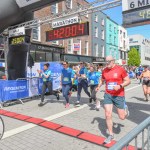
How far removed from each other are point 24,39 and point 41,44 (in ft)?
36.5

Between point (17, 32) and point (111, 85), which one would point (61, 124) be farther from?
point (17, 32)

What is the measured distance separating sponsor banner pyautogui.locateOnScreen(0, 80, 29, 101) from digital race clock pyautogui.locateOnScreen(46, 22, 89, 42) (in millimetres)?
2561

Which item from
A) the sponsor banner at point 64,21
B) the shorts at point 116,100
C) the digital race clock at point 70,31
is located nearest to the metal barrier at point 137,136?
the shorts at point 116,100

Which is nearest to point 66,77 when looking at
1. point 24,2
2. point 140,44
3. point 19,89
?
point 19,89

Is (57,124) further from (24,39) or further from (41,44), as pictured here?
(41,44)

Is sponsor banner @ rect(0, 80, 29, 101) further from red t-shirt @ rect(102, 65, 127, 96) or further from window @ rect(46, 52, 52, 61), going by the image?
window @ rect(46, 52, 52, 61)

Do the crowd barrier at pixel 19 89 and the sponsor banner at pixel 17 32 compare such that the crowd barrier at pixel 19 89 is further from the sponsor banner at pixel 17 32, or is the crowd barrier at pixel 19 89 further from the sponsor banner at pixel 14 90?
the sponsor banner at pixel 17 32

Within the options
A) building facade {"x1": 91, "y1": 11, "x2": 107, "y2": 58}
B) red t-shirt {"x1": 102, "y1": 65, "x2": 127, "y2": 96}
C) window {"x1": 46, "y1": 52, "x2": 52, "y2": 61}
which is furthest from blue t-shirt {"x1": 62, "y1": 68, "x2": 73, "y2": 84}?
building facade {"x1": 91, "y1": 11, "x2": 107, "y2": 58}

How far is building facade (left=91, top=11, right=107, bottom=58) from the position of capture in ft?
105

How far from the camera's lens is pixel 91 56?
31.2 m

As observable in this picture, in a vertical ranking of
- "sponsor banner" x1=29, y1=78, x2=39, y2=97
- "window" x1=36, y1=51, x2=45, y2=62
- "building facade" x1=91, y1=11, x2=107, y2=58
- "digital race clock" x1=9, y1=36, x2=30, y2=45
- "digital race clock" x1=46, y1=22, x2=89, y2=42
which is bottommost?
"sponsor banner" x1=29, y1=78, x2=39, y2=97

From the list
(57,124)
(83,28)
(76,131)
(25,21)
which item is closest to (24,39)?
(25,21)

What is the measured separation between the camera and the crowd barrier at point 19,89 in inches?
358

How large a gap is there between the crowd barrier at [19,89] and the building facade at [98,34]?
21737mm
